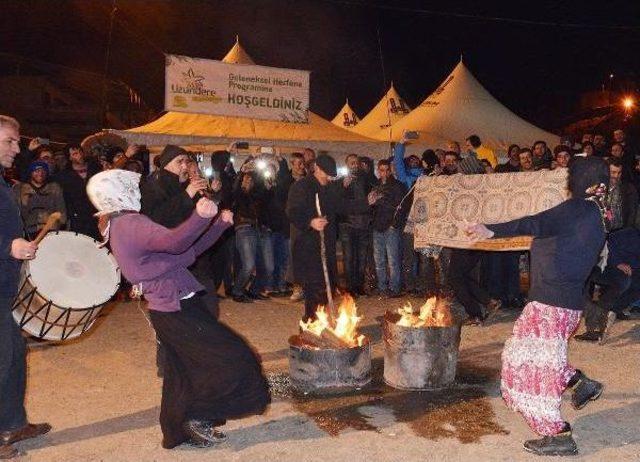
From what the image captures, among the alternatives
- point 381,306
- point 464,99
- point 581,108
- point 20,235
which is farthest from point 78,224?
point 581,108

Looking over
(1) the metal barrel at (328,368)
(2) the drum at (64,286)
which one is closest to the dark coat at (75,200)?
(2) the drum at (64,286)

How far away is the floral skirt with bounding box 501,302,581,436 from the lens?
459 cm

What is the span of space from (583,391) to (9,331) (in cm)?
432

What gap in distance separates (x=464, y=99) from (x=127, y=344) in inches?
532

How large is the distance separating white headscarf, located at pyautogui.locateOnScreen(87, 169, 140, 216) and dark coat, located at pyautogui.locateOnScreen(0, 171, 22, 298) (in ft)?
2.49

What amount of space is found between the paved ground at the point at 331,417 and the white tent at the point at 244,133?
8899 mm

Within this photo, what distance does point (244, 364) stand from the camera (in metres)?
4.72

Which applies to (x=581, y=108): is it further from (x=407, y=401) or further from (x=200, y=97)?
(x=407, y=401)

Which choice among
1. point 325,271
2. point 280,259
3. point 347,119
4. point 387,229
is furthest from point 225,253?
point 347,119

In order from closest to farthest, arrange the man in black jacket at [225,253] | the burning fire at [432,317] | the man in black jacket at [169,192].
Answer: the man in black jacket at [169,192], the burning fire at [432,317], the man in black jacket at [225,253]

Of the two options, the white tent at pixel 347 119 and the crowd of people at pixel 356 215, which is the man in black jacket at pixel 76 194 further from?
the white tent at pixel 347 119

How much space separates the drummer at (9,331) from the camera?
4836mm

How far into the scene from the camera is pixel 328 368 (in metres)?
6.17

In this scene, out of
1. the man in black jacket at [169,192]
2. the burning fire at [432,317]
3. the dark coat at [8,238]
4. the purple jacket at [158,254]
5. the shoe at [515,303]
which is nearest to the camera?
the purple jacket at [158,254]
